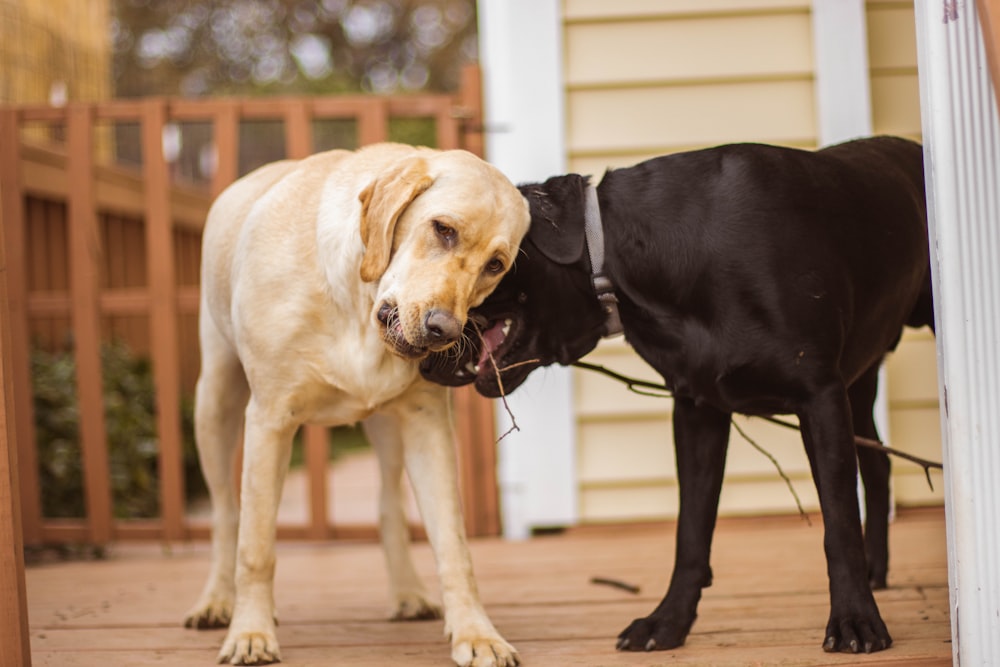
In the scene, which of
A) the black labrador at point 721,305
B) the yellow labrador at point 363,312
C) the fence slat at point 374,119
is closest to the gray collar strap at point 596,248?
the black labrador at point 721,305

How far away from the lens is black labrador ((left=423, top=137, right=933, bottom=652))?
242 cm

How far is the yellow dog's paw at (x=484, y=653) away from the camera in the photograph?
2.44 m

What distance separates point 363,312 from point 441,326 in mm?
394

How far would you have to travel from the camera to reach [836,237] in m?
2.55

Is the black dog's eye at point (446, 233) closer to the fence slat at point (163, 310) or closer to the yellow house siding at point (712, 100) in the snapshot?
the yellow house siding at point (712, 100)

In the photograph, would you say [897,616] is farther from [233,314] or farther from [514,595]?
[233,314]

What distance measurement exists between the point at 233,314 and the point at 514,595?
4.26 ft

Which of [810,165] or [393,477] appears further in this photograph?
[393,477]

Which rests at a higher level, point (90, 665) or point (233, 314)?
point (233, 314)

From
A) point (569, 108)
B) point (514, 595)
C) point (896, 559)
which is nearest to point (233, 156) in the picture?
point (569, 108)

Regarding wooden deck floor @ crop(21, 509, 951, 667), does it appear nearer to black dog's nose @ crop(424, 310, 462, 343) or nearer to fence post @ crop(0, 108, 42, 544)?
fence post @ crop(0, 108, 42, 544)

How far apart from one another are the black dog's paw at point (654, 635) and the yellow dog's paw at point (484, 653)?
279 mm

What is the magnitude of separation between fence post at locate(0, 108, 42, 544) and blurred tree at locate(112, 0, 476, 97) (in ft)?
39.2

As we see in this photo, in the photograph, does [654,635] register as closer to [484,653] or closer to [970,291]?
[484,653]
